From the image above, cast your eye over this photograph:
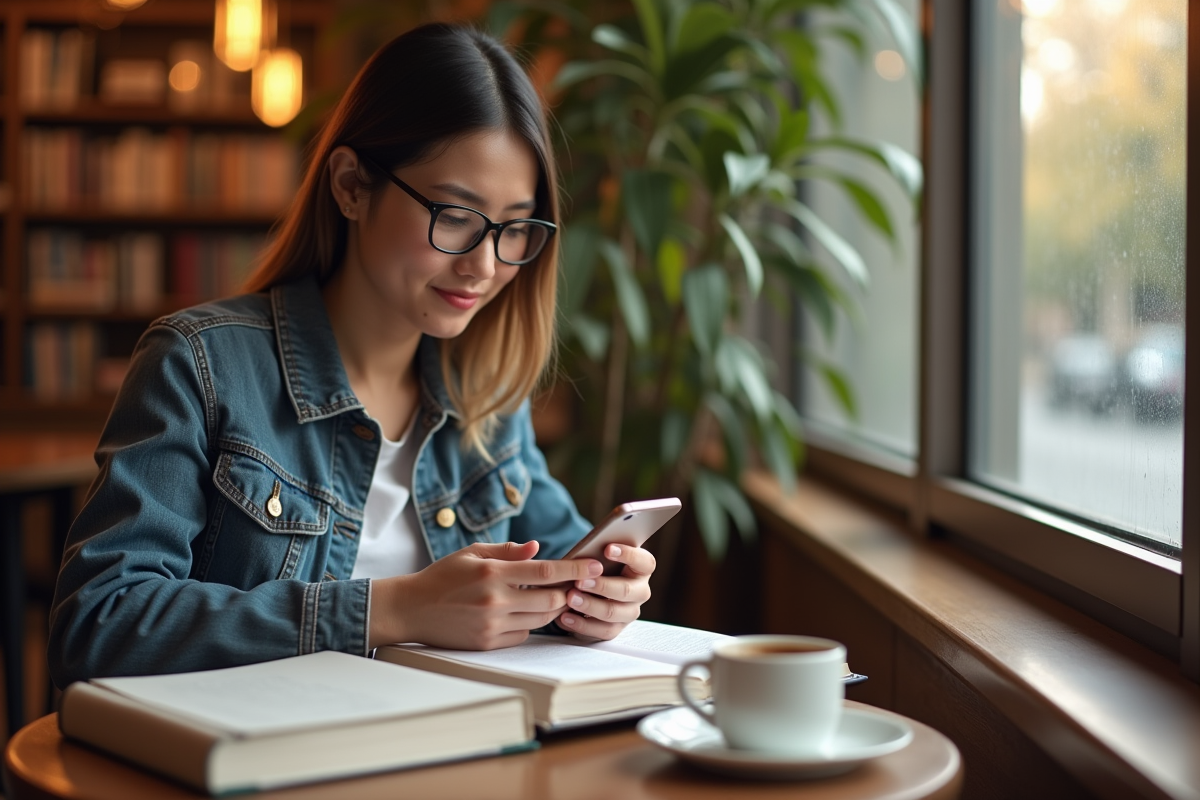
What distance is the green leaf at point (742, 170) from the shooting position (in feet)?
5.92

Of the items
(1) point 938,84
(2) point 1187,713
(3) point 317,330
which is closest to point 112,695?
(3) point 317,330

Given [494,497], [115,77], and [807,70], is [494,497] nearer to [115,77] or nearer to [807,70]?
[807,70]

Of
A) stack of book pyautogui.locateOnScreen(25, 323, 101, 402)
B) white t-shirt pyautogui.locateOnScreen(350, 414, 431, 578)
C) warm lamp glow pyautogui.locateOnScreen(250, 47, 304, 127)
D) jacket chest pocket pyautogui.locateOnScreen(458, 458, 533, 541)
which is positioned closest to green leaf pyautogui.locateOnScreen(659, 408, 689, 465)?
jacket chest pocket pyautogui.locateOnScreen(458, 458, 533, 541)

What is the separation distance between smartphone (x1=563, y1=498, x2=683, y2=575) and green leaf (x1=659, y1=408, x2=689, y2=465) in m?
Result: 1.06

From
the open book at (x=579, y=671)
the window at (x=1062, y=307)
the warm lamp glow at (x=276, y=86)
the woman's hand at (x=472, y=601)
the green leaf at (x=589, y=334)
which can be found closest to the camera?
the open book at (x=579, y=671)

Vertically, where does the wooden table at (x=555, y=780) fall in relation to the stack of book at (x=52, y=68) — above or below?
below

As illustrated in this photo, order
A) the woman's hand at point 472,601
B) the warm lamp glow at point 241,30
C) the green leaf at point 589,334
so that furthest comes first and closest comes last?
the warm lamp glow at point 241,30 < the green leaf at point 589,334 < the woman's hand at point 472,601

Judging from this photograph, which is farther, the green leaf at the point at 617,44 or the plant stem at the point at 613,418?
the plant stem at the point at 613,418

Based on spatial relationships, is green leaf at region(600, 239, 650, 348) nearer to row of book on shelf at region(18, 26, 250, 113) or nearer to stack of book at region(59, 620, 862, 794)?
stack of book at region(59, 620, 862, 794)

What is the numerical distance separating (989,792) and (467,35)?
3.22 feet

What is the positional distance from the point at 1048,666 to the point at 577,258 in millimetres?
1228

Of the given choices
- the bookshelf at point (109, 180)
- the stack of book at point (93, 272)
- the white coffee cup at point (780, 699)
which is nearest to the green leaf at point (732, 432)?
the white coffee cup at point (780, 699)

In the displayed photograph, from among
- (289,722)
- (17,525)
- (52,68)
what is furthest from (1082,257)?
(52,68)

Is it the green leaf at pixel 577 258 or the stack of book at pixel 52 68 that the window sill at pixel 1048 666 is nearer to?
the green leaf at pixel 577 258
